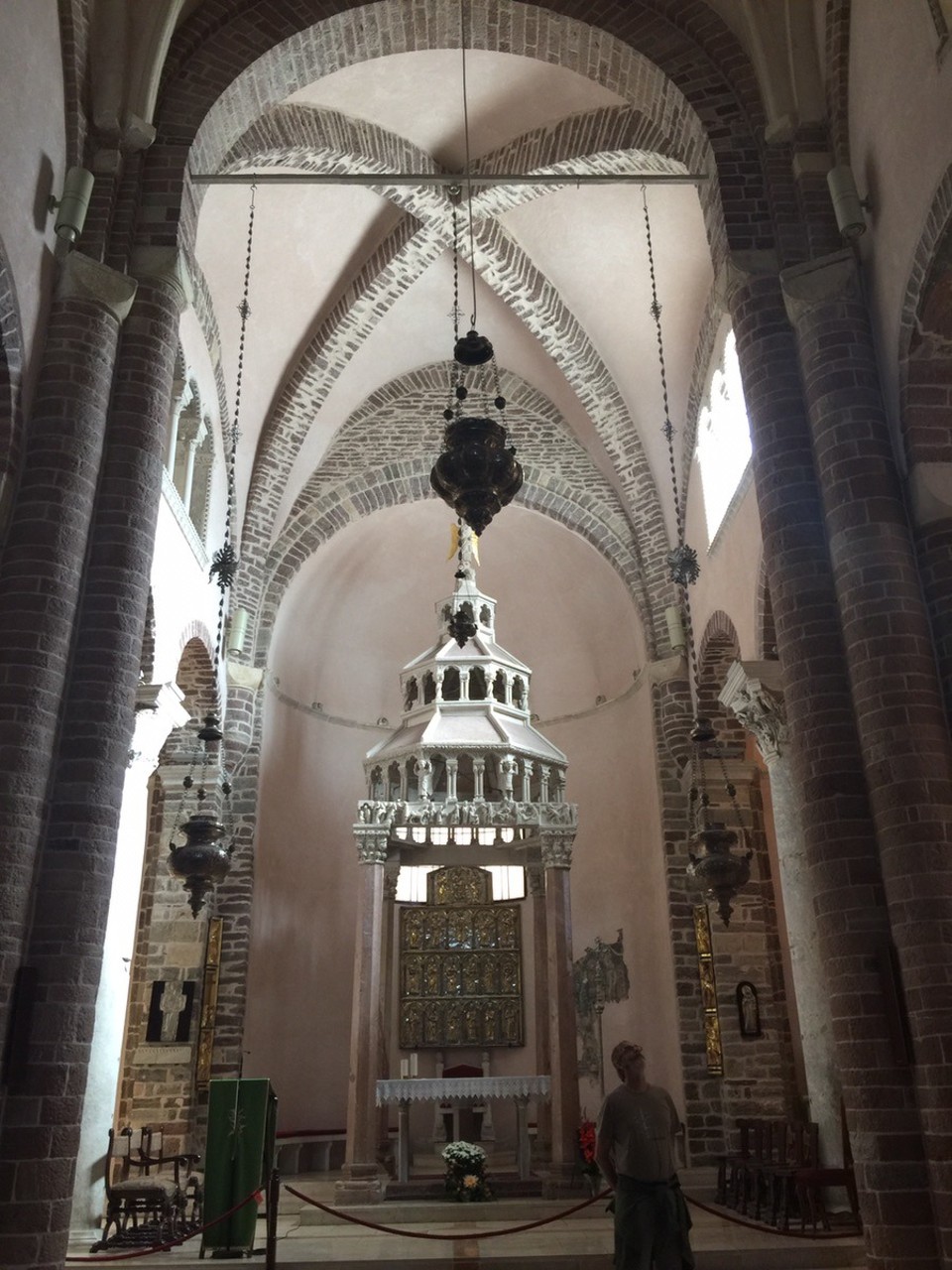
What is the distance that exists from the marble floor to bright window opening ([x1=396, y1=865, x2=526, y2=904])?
4.81 meters

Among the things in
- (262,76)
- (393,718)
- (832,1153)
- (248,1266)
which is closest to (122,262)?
(262,76)

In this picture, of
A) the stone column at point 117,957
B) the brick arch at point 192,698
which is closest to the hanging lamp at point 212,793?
the brick arch at point 192,698

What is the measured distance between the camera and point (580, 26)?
947cm

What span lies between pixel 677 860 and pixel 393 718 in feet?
18.4

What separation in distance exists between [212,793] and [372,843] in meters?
2.26

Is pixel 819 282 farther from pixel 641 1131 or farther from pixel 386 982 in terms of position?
pixel 386 982

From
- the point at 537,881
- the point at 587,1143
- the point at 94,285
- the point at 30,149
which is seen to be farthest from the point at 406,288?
the point at 587,1143

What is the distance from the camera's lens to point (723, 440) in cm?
1187

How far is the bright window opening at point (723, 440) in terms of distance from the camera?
11242 mm

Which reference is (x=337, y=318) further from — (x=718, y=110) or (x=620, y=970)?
(x=620, y=970)

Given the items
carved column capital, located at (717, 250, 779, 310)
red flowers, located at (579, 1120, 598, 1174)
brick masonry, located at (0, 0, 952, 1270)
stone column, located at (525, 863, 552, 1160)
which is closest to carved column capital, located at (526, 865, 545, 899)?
stone column, located at (525, 863, 552, 1160)

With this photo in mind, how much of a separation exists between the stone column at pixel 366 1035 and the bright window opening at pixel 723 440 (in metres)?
5.35

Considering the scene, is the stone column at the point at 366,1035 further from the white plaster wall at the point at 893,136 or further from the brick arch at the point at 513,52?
the white plaster wall at the point at 893,136

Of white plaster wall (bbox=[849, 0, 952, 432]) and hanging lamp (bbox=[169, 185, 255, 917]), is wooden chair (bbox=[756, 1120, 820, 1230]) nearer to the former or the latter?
hanging lamp (bbox=[169, 185, 255, 917])
